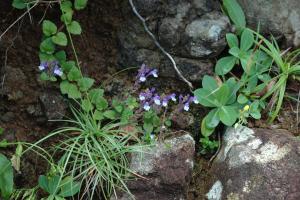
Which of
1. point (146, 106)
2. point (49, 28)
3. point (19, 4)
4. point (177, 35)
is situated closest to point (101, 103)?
point (146, 106)

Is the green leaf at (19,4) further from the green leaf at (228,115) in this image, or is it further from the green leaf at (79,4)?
the green leaf at (228,115)

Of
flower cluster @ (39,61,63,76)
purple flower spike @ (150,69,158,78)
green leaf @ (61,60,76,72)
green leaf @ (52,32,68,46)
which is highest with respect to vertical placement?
green leaf @ (52,32,68,46)

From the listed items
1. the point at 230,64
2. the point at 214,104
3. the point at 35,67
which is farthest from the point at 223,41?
the point at 35,67

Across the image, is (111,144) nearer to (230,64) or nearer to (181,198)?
(181,198)

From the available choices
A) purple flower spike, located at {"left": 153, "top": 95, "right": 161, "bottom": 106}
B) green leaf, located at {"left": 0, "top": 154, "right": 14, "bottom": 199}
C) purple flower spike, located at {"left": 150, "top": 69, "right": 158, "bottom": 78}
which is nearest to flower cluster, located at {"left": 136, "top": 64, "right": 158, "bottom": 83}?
purple flower spike, located at {"left": 150, "top": 69, "right": 158, "bottom": 78}

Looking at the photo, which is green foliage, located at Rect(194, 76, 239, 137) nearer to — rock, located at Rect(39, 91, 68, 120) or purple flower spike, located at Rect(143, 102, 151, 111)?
purple flower spike, located at Rect(143, 102, 151, 111)

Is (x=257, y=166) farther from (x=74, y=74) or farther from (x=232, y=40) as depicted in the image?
(x=74, y=74)
